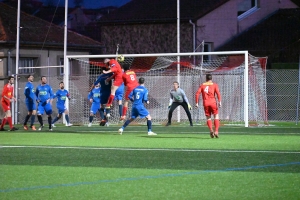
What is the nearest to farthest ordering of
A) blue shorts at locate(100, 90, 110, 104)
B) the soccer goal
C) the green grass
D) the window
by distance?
1. the green grass
2. blue shorts at locate(100, 90, 110, 104)
3. the soccer goal
4. the window

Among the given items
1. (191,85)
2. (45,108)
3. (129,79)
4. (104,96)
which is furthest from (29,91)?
(191,85)

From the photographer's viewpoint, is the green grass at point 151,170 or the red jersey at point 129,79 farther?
the red jersey at point 129,79

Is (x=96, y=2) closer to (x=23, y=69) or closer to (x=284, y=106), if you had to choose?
(x=23, y=69)

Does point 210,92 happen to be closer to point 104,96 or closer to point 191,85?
point 104,96

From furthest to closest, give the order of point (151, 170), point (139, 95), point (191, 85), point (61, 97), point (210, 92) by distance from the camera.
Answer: point (191, 85) < point (61, 97) < point (139, 95) < point (210, 92) < point (151, 170)

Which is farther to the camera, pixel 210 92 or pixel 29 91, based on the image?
pixel 29 91

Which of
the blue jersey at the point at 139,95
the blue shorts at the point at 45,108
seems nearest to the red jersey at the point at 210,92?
the blue jersey at the point at 139,95

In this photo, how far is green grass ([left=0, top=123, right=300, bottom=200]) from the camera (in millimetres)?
10773

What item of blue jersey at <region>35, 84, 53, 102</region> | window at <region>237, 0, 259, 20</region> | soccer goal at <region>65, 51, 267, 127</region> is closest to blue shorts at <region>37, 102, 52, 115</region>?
blue jersey at <region>35, 84, 53, 102</region>

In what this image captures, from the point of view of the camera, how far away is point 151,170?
1357 centimetres

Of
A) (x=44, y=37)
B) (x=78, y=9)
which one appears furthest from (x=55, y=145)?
(x=78, y=9)

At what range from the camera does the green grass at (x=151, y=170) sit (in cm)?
1077

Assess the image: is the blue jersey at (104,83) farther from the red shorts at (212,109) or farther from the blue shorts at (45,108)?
the blue shorts at (45,108)

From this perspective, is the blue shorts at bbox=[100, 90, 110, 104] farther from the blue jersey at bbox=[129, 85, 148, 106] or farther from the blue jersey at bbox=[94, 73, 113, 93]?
the blue jersey at bbox=[129, 85, 148, 106]
